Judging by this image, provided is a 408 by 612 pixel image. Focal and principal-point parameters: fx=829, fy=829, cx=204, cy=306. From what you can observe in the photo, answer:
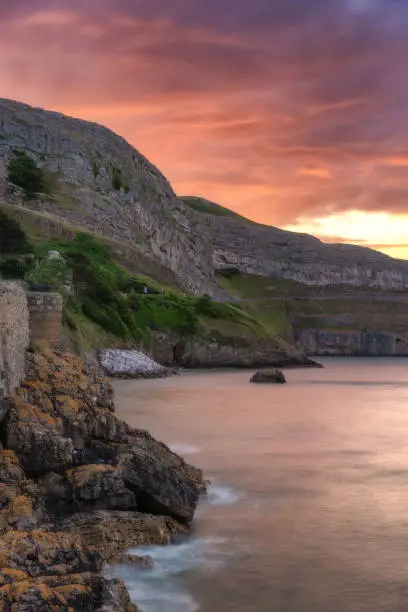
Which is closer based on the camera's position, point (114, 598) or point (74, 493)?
point (114, 598)

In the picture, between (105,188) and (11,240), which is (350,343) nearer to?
(105,188)

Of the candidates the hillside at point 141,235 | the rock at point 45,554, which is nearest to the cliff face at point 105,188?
the hillside at point 141,235

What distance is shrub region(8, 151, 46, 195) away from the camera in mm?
125250

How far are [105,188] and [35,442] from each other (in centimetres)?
13205

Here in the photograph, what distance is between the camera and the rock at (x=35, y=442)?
1794cm

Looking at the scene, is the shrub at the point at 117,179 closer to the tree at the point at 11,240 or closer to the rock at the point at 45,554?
the tree at the point at 11,240

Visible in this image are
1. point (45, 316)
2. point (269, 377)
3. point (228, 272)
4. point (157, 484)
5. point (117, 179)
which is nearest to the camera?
point (157, 484)

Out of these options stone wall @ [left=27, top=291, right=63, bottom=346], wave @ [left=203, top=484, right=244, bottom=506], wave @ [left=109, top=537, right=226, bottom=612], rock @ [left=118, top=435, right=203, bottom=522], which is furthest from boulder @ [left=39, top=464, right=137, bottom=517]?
stone wall @ [left=27, top=291, right=63, bottom=346]

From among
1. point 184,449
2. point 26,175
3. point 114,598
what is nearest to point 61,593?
point 114,598

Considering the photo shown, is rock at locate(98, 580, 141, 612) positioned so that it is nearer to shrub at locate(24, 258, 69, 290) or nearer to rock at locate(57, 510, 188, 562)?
rock at locate(57, 510, 188, 562)

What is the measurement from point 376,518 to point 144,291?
269ft

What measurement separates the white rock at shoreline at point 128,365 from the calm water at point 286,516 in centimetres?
2474

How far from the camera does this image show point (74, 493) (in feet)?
57.4

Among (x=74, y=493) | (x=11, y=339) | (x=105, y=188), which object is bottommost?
(x=74, y=493)
